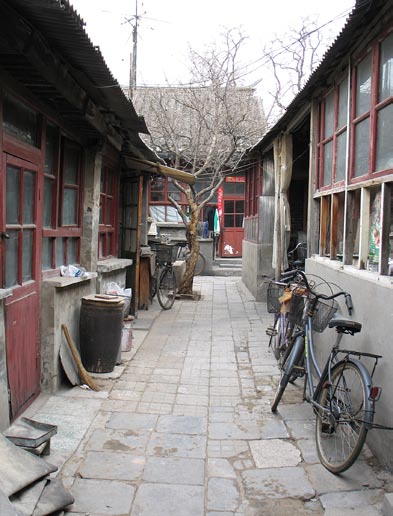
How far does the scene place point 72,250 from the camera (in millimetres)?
6625

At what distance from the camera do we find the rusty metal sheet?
294 cm

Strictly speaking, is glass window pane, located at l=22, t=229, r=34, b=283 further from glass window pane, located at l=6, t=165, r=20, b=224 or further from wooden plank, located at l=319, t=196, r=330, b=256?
wooden plank, located at l=319, t=196, r=330, b=256

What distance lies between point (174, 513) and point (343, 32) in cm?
413

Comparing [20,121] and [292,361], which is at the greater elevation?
[20,121]

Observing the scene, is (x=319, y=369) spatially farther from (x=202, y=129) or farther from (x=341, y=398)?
(x=202, y=129)

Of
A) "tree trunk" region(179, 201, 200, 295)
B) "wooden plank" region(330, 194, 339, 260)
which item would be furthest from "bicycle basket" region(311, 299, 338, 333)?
"tree trunk" region(179, 201, 200, 295)

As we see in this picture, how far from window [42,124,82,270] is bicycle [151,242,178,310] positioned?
4.30 meters

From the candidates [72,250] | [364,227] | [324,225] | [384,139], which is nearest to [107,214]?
[72,250]

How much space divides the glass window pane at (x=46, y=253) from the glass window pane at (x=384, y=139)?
3436 millimetres

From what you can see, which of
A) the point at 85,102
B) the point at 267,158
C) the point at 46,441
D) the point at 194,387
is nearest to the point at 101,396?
the point at 194,387

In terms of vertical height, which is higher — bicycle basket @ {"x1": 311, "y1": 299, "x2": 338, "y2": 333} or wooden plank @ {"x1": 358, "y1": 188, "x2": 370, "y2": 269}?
wooden plank @ {"x1": 358, "y1": 188, "x2": 370, "y2": 269}

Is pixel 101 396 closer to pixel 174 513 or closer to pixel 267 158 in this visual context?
pixel 174 513

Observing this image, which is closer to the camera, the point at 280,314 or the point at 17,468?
the point at 17,468

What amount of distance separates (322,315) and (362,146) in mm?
1618
